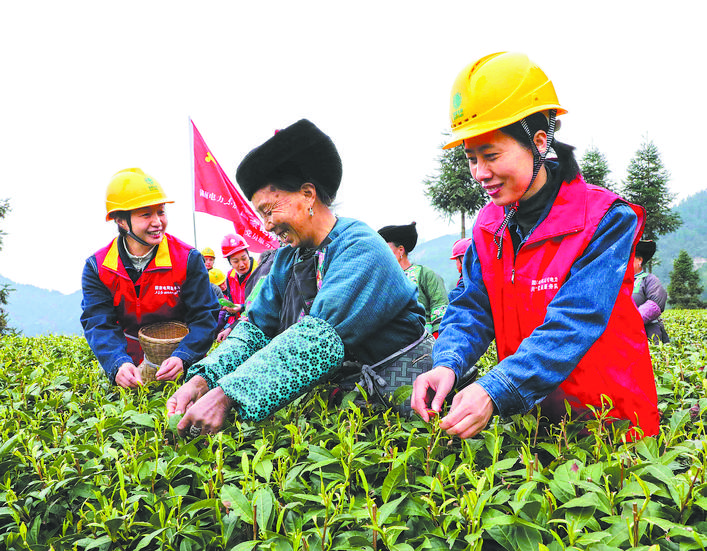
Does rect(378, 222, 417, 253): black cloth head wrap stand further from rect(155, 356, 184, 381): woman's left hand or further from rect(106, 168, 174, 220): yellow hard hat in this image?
rect(155, 356, 184, 381): woman's left hand

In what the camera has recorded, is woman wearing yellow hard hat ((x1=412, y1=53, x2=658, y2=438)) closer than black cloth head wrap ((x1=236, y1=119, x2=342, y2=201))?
Yes

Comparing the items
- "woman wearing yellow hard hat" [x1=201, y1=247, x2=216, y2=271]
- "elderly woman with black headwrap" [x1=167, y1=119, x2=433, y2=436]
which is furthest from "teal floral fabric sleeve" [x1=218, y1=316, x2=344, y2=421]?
"woman wearing yellow hard hat" [x1=201, y1=247, x2=216, y2=271]

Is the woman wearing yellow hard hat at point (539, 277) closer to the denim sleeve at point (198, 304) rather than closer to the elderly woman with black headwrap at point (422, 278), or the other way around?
the denim sleeve at point (198, 304)

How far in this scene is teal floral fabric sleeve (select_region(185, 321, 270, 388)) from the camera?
7.56 feet

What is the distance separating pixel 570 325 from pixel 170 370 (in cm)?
245

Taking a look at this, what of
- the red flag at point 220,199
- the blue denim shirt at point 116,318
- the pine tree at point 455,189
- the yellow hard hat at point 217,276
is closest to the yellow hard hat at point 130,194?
the blue denim shirt at point 116,318

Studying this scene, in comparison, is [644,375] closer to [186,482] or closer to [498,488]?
[498,488]

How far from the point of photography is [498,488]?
1.29 meters

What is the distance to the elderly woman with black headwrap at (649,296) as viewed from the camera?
629 centimetres

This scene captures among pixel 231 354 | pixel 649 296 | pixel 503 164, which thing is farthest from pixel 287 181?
pixel 649 296

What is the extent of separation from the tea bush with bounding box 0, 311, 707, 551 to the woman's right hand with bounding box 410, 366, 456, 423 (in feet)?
0.32

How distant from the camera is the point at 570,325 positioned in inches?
61.3

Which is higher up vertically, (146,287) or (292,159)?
(292,159)

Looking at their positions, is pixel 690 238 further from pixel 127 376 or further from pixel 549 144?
pixel 127 376
